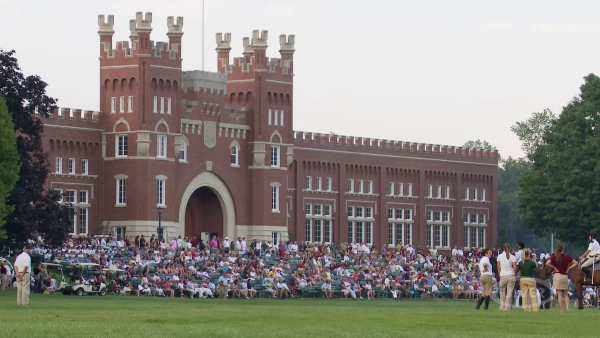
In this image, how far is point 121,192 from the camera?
7919cm

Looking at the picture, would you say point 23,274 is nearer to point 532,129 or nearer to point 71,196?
point 71,196

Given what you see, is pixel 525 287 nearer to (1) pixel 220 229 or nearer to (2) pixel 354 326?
(2) pixel 354 326

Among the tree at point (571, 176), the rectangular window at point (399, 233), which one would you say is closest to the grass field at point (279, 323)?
the tree at point (571, 176)

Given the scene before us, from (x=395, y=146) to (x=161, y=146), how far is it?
27.9 m

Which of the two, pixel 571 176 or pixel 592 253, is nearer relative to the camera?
pixel 592 253

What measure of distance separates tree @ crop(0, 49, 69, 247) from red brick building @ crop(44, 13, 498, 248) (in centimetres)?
1331

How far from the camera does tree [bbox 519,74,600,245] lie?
3499 inches

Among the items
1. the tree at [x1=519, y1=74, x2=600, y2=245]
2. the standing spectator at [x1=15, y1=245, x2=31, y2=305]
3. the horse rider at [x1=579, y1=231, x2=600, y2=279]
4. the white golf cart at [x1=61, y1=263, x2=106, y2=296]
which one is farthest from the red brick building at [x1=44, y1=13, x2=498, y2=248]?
the horse rider at [x1=579, y1=231, x2=600, y2=279]

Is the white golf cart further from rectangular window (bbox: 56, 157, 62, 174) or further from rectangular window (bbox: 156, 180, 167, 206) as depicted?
rectangular window (bbox: 156, 180, 167, 206)

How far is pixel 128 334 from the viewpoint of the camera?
1086 inches

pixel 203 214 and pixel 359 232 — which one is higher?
pixel 203 214

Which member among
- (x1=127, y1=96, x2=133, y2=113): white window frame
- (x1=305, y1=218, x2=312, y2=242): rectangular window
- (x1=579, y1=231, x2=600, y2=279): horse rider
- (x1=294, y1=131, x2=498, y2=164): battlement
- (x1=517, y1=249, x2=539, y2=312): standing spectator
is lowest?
(x1=517, y1=249, x2=539, y2=312): standing spectator

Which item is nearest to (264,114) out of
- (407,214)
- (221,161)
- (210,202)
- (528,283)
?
(221,161)

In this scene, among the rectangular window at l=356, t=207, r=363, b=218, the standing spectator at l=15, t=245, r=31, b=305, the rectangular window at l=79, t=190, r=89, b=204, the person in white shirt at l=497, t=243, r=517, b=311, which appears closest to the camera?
the person in white shirt at l=497, t=243, r=517, b=311
